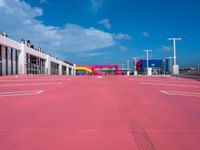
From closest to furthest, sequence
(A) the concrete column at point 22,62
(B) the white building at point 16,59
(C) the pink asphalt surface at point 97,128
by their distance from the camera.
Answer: (C) the pink asphalt surface at point 97,128 < (B) the white building at point 16,59 < (A) the concrete column at point 22,62

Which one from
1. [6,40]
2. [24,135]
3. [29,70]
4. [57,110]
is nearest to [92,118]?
[57,110]

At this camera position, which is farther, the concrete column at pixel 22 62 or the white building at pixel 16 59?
the concrete column at pixel 22 62

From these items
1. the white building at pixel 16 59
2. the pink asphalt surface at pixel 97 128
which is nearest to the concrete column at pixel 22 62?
the white building at pixel 16 59

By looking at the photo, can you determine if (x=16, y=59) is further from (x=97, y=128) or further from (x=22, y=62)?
(x=97, y=128)

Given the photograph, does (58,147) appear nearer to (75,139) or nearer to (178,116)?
(75,139)

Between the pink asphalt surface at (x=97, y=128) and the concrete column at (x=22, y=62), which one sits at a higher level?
the concrete column at (x=22, y=62)

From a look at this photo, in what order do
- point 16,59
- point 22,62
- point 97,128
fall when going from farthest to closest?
point 22,62, point 16,59, point 97,128

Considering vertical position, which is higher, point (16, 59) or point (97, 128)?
point (16, 59)

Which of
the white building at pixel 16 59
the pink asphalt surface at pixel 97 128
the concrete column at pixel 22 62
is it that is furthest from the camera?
the concrete column at pixel 22 62

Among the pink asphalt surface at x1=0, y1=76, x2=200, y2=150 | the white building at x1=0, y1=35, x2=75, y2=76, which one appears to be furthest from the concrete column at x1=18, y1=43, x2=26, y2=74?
the pink asphalt surface at x1=0, y1=76, x2=200, y2=150

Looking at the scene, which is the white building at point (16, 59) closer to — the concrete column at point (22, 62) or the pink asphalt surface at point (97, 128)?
the concrete column at point (22, 62)

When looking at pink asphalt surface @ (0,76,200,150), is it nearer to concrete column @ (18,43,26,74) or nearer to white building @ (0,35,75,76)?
white building @ (0,35,75,76)

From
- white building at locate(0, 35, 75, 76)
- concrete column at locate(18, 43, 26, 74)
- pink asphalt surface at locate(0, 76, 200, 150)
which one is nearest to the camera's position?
pink asphalt surface at locate(0, 76, 200, 150)

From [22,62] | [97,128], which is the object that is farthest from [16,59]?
[97,128]
